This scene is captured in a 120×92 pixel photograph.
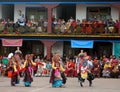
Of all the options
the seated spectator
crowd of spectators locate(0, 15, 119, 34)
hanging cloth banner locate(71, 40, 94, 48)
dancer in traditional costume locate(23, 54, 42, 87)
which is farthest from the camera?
hanging cloth banner locate(71, 40, 94, 48)

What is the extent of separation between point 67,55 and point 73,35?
2921 mm

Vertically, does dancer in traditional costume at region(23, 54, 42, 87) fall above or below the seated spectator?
above

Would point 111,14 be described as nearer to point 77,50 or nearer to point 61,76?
point 77,50

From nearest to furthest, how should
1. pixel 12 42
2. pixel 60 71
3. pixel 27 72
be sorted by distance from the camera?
pixel 60 71 < pixel 27 72 < pixel 12 42

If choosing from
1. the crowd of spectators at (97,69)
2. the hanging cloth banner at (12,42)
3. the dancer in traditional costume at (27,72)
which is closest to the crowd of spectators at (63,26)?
the hanging cloth banner at (12,42)

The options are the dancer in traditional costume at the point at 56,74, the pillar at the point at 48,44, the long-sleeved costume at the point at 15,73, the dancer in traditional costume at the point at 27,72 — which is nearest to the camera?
the dancer in traditional costume at the point at 56,74

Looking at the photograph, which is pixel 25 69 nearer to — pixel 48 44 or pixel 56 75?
pixel 56 75

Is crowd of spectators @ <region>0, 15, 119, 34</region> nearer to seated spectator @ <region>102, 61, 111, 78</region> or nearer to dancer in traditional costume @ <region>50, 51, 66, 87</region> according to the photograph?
seated spectator @ <region>102, 61, 111, 78</region>

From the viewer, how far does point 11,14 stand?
45000 millimetres

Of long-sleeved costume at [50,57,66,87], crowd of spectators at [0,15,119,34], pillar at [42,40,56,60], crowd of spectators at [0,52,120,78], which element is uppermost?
crowd of spectators at [0,15,119,34]

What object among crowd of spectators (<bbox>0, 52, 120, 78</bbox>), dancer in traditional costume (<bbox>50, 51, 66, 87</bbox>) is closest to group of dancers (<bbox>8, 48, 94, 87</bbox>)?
dancer in traditional costume (<bbox>50, 51, 66, 87</bbox>)

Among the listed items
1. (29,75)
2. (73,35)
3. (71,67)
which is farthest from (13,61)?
(73,35)

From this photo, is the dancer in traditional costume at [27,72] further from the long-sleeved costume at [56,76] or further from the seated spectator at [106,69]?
the seated spectator at [106,69]

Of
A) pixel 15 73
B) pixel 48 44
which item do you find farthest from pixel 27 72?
pixel 48 44
